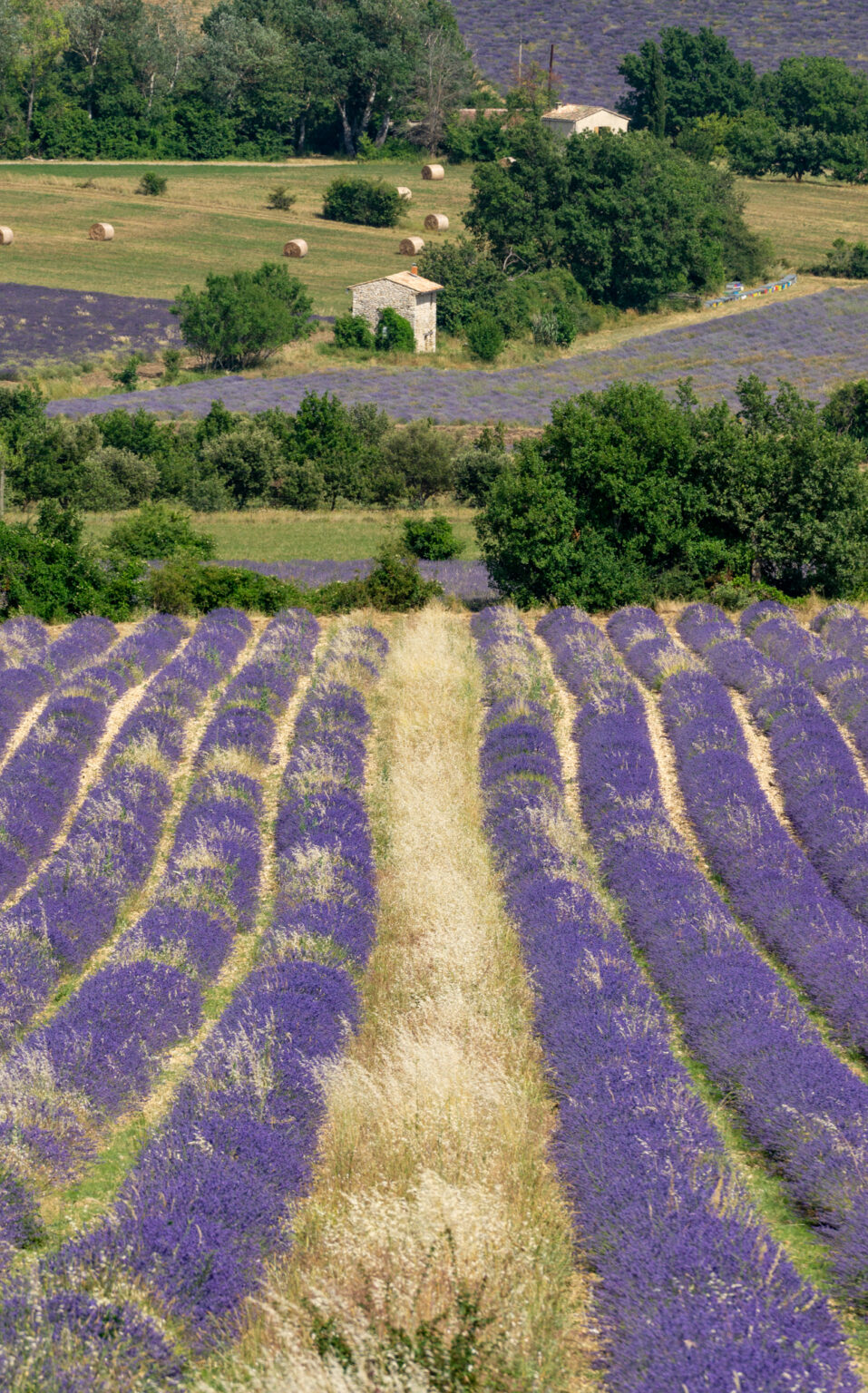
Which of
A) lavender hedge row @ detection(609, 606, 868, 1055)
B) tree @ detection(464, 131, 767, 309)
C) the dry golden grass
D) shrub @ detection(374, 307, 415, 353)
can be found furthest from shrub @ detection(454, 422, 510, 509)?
tree @ detection(464, 131, 767, 309)

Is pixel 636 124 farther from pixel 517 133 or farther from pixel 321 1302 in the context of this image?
pixel 321 1302

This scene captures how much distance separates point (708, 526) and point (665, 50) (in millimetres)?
100170

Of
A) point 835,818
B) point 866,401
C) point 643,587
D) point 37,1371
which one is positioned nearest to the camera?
point 37,1371

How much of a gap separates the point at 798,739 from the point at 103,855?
9.20 meters

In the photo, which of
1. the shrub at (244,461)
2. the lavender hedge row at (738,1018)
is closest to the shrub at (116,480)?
the shrub at (244,461)

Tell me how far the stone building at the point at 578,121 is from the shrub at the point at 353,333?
38321mm

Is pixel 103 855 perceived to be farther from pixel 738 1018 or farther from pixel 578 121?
pixel 578 121

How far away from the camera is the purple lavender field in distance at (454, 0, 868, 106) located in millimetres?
139875

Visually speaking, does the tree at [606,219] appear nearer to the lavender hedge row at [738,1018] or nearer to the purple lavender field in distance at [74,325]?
the purple lavender field in distance at [74,325]

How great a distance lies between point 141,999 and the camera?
11562mm

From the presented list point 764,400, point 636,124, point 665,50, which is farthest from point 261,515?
point 665,50

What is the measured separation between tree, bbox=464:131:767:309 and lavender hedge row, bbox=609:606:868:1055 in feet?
203

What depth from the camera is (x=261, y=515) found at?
43625mm

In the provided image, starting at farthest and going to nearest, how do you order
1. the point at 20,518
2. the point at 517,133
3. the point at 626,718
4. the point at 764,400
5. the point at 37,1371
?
the point at 517,133
the point at 20,518
the point at 764,400
the point at 626,718
the point at 37,1371
